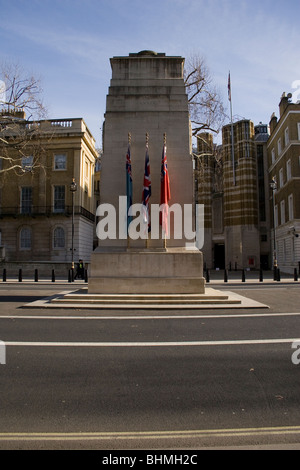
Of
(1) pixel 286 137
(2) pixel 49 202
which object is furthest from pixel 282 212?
(2) pixel 49 202

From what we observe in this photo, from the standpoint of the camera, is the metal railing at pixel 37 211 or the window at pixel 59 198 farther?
the window at pixel 59 198

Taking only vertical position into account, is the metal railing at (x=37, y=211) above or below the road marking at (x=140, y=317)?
above

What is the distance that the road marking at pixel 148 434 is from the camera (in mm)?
3082

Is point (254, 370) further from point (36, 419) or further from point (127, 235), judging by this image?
point (127, 235)

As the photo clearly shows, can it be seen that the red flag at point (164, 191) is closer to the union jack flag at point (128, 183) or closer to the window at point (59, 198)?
the union jack flag at point (128, 183)

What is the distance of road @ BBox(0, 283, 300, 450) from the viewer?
311cm

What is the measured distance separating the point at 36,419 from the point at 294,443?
2.36m

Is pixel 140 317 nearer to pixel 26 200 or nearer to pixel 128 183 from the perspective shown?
pixel 128 183

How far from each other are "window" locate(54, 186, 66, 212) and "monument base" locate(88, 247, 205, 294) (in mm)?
28940

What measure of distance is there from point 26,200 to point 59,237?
608cm

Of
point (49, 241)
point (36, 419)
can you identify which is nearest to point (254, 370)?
point (36, 419)

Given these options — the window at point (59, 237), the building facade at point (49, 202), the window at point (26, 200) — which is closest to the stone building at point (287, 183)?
the building facade at point (49, 202)

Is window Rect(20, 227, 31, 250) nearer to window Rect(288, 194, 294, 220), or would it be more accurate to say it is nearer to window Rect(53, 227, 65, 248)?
window Rect(53, 227, 65, 248)

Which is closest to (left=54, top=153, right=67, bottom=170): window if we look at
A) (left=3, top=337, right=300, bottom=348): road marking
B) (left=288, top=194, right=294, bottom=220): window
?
(left=288, top=194, right=294, bottom=220): window
